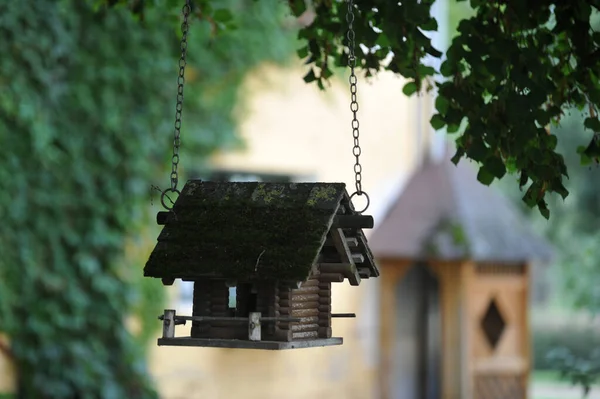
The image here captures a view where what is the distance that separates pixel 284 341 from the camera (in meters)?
4.12

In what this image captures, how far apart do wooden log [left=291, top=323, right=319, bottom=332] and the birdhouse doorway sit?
8572 mm

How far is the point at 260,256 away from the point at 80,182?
550 centimetres

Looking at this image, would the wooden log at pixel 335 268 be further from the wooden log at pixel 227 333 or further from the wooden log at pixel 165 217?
the wooden log at pixel 165 217

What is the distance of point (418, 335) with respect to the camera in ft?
43.7

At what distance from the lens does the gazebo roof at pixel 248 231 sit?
3998 mm

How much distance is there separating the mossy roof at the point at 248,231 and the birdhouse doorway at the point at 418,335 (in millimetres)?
8909

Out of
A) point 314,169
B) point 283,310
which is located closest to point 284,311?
point 283,310

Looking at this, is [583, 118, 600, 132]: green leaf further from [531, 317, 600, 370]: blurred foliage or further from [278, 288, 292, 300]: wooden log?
[531, 317, 600, 370]: blurred foliage

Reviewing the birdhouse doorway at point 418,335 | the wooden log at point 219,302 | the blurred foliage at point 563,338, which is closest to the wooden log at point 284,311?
the wooden log at point 219,302

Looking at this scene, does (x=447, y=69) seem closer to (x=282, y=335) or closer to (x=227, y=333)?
(x=282, y=335)

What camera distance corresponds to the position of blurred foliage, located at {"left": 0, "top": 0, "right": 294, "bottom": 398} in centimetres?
885

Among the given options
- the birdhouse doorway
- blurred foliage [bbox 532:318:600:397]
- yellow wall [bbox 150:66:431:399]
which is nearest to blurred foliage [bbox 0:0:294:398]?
yellow wall [bbox 150:66:431:399]

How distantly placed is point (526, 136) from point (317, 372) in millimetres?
7299

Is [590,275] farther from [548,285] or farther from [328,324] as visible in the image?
[548,285]
